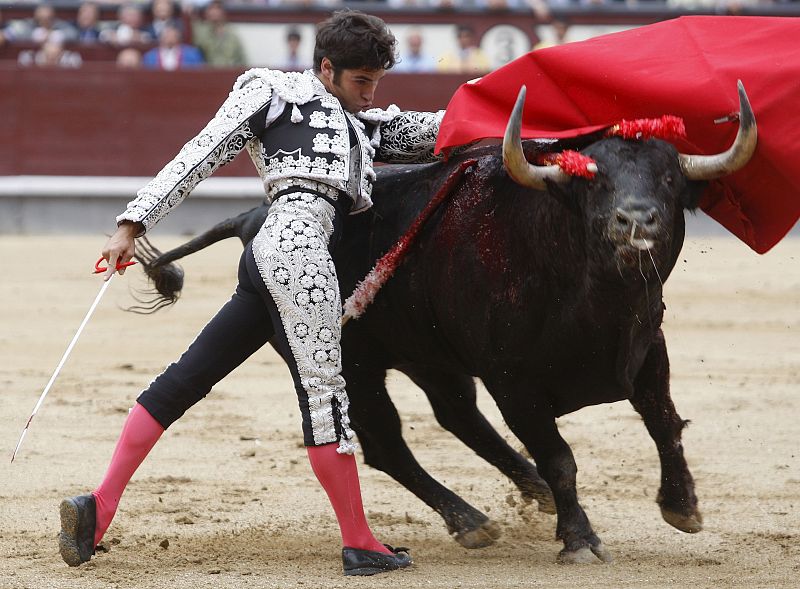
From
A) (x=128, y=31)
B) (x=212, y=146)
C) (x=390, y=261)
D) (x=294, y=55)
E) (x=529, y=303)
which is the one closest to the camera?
(x=212, y=146)

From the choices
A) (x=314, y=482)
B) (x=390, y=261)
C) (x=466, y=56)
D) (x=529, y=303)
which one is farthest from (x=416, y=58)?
(x=529, y=303)

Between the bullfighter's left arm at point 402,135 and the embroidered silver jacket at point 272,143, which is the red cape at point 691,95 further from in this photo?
the embroidered silver jacket at point 272,143

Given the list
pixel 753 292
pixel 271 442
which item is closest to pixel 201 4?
pixel 753 292

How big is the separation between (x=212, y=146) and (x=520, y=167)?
652 mm

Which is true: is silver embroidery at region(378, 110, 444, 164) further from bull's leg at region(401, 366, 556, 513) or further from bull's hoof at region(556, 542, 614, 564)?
bull's hoof at region(556, 542, 614, 564)

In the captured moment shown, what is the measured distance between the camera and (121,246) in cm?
288

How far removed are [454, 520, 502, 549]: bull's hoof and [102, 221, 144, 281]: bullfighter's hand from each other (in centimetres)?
108

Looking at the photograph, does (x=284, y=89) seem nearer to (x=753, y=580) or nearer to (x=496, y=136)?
(x=496, y=136)

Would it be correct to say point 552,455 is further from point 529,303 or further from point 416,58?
point 416,58

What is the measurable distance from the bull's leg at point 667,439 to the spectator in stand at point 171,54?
724cm

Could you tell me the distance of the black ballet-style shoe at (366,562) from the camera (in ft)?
9.89

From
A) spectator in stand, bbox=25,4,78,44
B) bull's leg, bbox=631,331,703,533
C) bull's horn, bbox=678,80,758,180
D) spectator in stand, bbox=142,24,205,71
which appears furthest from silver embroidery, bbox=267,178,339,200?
spectator in stand, bbox=25,4,78,44

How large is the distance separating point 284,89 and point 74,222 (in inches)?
287

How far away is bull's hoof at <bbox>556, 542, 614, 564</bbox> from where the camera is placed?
311 centimetres
